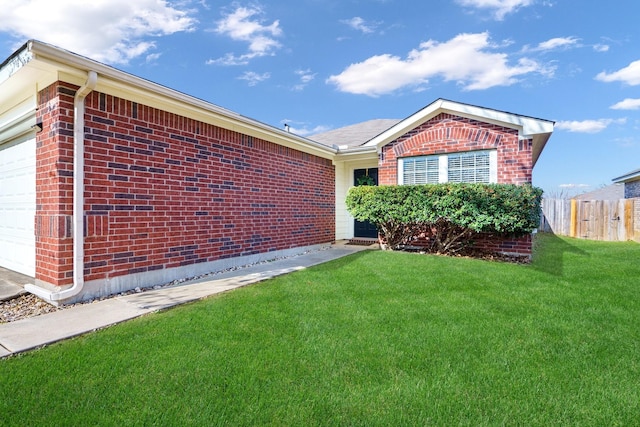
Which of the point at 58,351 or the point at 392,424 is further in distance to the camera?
the point at 58,351

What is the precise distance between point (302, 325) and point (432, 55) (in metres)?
12.4

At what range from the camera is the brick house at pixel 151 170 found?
14.0 ft

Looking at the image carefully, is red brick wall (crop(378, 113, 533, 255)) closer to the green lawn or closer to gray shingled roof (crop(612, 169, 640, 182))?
the green lawn

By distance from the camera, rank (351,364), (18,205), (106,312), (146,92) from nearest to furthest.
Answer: (351,364)
(106,312)
(146,92)
(18,205)

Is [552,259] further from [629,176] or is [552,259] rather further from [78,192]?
[629,176]

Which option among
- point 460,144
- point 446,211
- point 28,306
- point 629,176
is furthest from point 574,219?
point 28,306

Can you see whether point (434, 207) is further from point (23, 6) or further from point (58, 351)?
point (23, 6)

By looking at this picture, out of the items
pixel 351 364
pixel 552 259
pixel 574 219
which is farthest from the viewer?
pixel 574 219

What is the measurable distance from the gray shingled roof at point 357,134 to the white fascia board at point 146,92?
12.4ft

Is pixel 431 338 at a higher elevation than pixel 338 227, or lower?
lower

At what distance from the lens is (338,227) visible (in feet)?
34.1

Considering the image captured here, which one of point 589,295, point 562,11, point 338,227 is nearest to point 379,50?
point 562,11

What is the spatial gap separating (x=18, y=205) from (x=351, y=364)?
6236 millimetres

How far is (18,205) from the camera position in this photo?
17.7 feet
